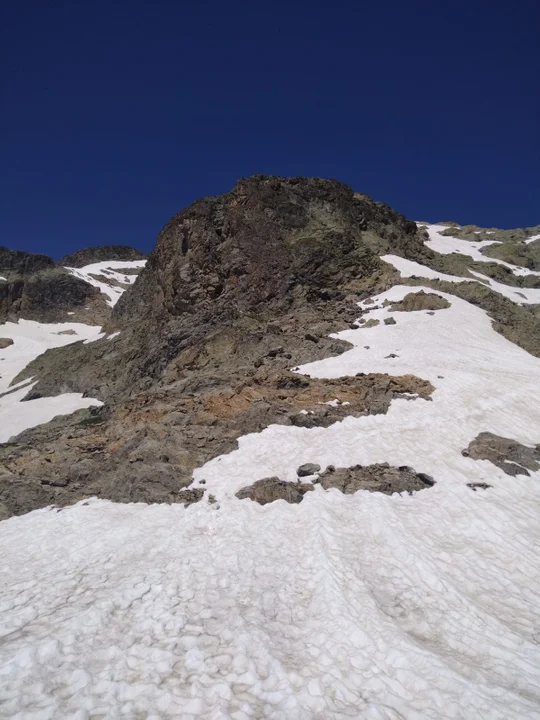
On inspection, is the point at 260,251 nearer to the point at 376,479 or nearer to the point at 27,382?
the point at 376,479

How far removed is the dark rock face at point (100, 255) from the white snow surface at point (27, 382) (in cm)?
5296

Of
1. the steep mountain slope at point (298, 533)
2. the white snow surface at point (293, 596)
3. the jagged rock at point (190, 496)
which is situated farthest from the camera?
the jagged rock at point (190, 496)

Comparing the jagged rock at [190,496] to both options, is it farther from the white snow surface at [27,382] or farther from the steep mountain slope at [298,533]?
the white snow surface at [27,382]

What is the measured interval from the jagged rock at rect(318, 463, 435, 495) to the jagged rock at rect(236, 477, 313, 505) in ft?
2.56

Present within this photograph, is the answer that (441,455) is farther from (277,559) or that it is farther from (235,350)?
(235,350)

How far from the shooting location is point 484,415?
17531mm

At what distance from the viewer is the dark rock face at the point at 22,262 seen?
357ft

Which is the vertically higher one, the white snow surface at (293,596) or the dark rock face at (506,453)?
the dark rock face at (506,453)

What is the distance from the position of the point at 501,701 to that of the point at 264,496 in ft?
26.2

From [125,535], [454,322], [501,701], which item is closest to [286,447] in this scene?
[125,535]

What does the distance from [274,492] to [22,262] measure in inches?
4674

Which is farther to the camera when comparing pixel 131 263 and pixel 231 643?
pixel 131 263

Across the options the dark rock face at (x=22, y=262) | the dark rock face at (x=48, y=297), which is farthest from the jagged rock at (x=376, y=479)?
the dark rock face at (x=22, y=262)

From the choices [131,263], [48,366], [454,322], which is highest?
[131,263]
